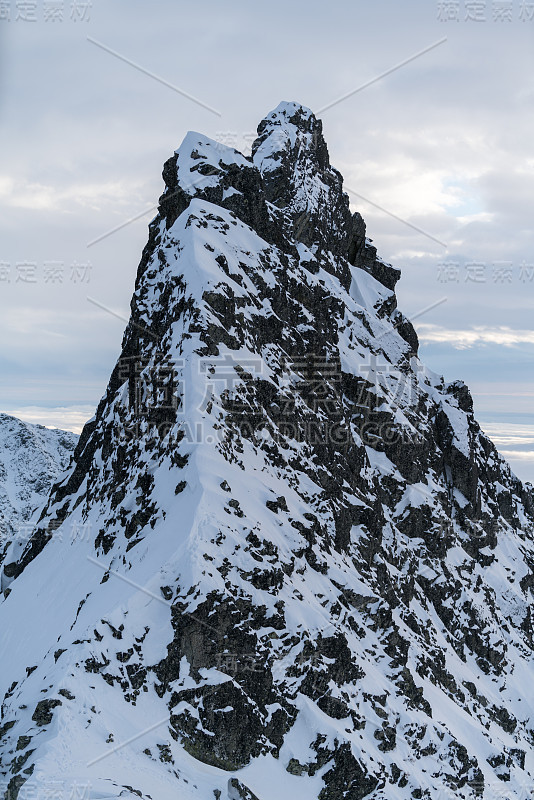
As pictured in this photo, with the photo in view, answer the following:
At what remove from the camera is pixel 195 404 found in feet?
214

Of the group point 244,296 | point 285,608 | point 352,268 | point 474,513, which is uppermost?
point 352,268

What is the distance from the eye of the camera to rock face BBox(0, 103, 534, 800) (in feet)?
168

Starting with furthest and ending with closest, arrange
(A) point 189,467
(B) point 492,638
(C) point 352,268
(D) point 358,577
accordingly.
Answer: (C) point 352,268, (B) point 492,638, (D) point 358,577, (A) point 189,467

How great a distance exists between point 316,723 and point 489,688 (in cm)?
4374

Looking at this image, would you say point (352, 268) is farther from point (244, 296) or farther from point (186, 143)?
point (244, 296)

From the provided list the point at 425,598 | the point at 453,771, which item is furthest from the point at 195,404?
the point at 425,598

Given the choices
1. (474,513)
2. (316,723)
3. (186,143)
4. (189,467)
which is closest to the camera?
(316,723)

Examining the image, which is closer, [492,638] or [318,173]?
[492,638]

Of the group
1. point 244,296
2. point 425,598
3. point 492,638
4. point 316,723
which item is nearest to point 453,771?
point 316,723

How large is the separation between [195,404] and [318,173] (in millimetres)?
59536

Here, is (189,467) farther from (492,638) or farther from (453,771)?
(492,638)

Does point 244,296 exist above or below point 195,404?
above

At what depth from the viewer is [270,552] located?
59750 millimetres

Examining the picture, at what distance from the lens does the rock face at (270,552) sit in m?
51.2
